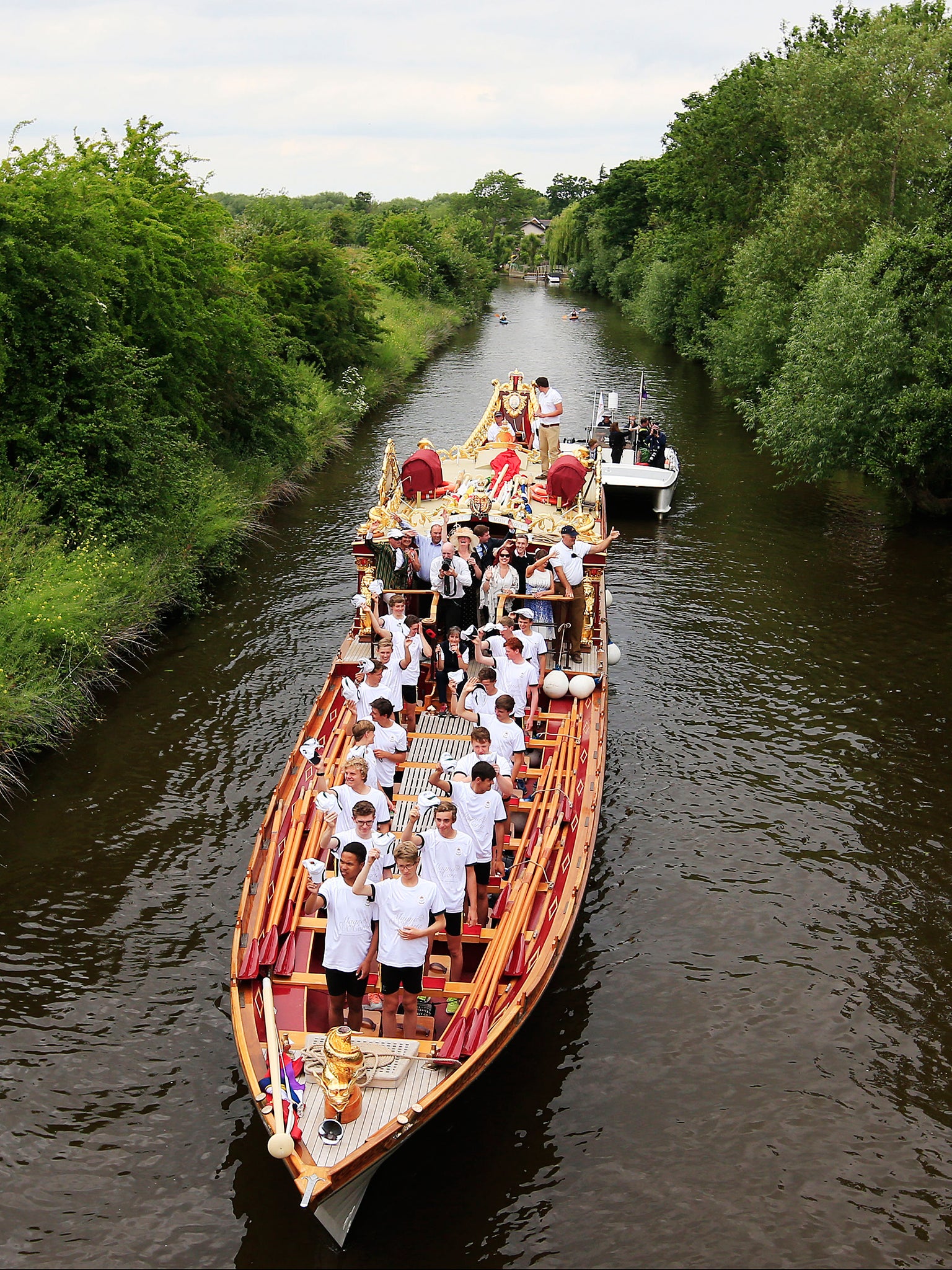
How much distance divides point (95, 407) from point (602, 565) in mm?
9578

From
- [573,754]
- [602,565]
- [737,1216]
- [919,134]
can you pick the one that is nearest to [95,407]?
[602,565]

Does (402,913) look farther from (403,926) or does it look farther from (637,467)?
(637,467)

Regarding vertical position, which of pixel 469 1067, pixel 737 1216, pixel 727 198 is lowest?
pixel 737 1216

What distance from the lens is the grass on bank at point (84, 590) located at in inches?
555

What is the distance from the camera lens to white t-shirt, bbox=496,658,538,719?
452 inches

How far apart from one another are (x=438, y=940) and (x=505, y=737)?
2.10 meters

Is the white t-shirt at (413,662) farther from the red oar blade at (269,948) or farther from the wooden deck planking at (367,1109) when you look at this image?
the wooden deck planking at (367,1109)

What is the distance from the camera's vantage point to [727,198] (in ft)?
118

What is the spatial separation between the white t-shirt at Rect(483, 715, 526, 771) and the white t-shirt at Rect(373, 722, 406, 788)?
0.90m

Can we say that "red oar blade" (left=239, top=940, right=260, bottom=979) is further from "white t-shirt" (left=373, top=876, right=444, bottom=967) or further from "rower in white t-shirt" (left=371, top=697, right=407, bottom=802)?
"rower in white t-shirt" (left=371, top=697, right=407, bottom=802)

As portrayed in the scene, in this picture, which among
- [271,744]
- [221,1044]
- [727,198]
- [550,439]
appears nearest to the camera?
[221,1044]

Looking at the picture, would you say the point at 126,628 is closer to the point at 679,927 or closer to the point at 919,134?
the point at 679,927

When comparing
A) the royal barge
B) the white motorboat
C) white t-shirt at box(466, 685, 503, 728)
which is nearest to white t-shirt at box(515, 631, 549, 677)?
white t-shirt at box(466, 685, 503, 728)

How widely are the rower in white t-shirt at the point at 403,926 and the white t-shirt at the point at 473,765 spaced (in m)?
1.34
